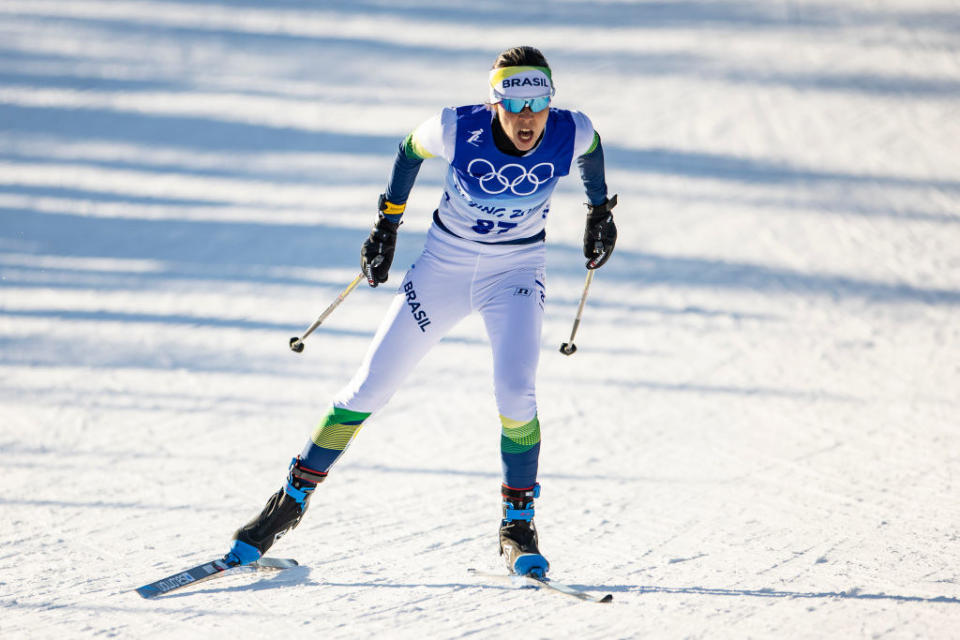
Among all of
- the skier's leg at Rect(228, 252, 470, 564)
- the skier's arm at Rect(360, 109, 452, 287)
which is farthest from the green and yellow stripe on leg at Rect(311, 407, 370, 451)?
the skier's arm at Rect(360, 109, 452, 287)

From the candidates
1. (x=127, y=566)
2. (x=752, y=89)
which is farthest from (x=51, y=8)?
(x=127, y=566)

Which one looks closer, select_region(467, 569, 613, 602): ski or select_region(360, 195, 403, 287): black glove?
select_region(467, 569, 613, 602): ski

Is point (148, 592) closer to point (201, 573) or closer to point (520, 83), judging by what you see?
point (201, 573)

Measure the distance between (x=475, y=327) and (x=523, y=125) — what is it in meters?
3.61

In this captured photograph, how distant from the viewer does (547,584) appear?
3.61 metres

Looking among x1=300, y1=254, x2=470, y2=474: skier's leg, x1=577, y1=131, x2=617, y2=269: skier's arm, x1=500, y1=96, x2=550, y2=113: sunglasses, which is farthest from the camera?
x1=577, y1=131, x2=617, y2=269: skier's arm

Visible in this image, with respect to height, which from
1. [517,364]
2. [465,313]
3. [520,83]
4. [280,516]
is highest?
[520,83]

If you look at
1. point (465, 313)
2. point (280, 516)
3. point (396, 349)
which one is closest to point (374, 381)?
point (396, 349)

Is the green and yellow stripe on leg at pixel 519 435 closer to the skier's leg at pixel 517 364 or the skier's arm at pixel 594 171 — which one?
the skier's leg at pixel 517 364

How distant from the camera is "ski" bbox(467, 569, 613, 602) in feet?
11.5

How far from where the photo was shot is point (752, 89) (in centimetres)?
1020

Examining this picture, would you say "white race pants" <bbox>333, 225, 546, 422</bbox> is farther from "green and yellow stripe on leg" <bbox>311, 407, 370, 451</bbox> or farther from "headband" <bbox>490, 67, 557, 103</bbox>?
"headband" <bbox>490, 67, 557, 103</bbox>

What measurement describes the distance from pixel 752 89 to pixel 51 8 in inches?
343

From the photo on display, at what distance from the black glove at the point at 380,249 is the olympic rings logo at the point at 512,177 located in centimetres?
46
